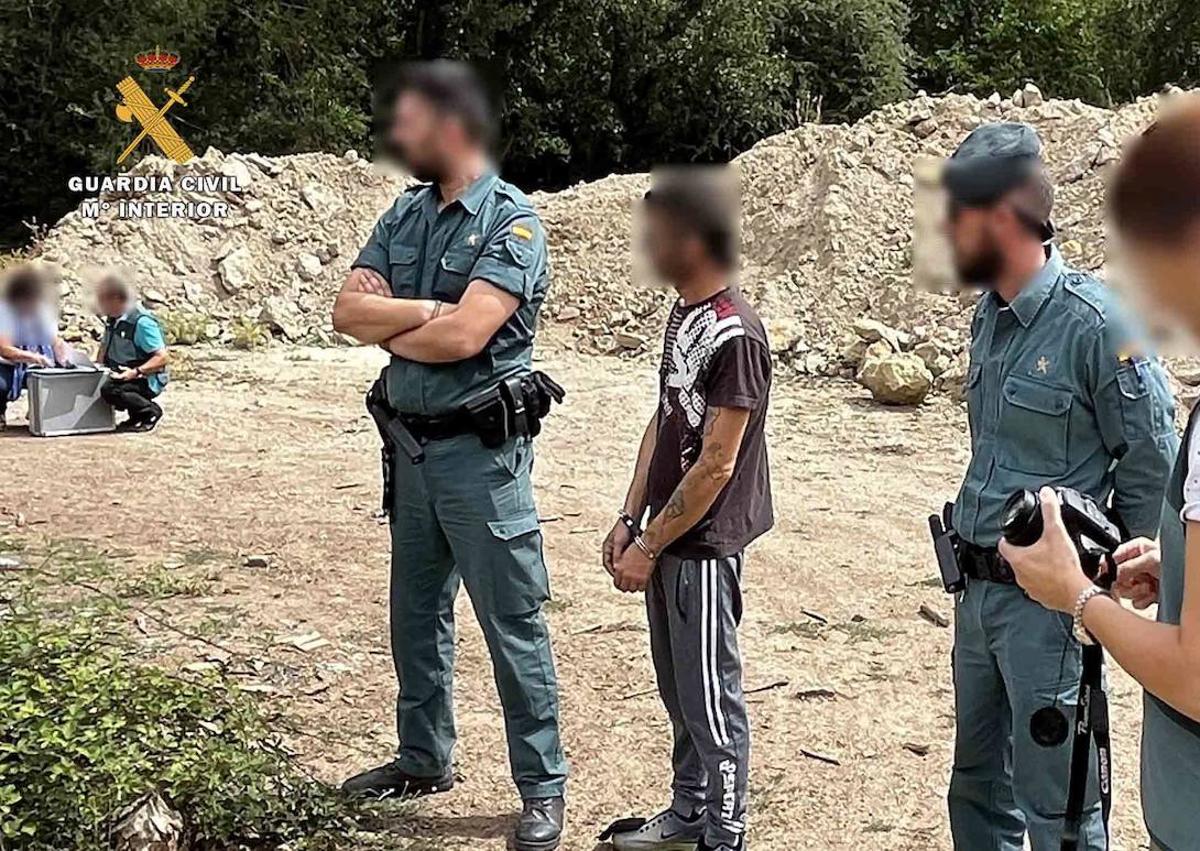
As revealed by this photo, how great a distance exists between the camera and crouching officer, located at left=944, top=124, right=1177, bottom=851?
2828mm

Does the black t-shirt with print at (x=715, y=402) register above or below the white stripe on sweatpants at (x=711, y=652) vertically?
above

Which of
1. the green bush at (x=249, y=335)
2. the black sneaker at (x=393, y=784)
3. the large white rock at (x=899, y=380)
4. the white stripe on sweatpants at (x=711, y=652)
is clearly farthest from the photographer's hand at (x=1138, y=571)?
the green bush at (x=249, y=335)

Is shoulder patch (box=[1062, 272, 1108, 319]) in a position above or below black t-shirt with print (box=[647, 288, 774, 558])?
above

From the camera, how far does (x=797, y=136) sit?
16.0 m

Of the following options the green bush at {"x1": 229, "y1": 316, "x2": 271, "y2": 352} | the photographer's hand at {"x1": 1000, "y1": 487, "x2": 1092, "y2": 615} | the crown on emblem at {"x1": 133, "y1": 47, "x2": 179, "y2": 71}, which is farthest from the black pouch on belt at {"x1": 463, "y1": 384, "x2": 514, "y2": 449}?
the crown on emblem at {"x1": 133, "y1": 47, "x2": 179, "y2": 71}

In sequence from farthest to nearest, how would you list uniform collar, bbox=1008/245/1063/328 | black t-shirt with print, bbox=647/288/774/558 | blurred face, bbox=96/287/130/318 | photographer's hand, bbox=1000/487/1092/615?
blurred face, bbox=96/287/130/318 → black t-shirt with print, bbox=647/288/774/558 → uniform collar, bbox=1008/245/1063/328 → photographer's hand, bbox=1000/487/1092/615

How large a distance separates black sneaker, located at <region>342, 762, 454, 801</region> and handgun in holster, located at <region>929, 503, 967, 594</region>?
191 cm

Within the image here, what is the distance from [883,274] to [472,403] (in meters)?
10.5

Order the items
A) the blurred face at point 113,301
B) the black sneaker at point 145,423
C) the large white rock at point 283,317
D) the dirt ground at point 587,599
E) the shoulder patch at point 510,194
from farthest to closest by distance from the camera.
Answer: the large white rock at point 283,317
the black sneaker at point 145,423
the blurred face at point 113,301
the dirt ground at point 587,599
the shoulder patch at point 510,194

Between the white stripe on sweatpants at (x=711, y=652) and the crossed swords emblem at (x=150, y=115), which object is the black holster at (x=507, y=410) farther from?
the crossed swords emblem at (x=150, y=115)

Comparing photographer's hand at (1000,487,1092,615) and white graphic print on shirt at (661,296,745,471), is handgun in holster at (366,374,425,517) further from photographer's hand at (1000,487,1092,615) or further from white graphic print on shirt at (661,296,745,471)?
photographer's hand at (1000,487,1092,615)

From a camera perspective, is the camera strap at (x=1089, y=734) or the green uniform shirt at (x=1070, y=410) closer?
the camera strap at (x=1089, y=734)

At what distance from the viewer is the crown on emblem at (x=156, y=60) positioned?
72.0 feet

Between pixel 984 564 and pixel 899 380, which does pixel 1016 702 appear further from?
pixel 899 380
